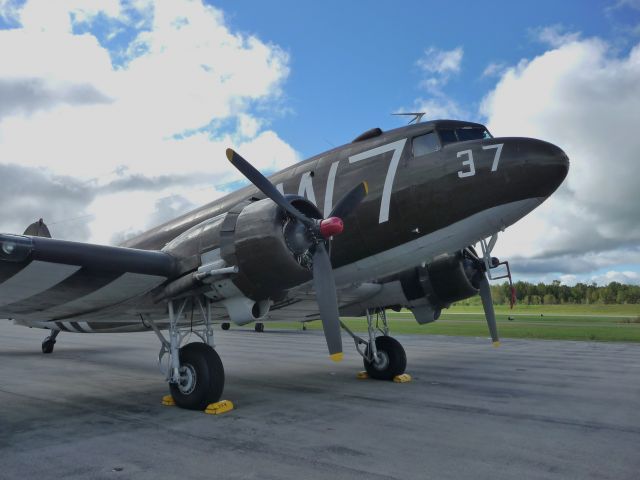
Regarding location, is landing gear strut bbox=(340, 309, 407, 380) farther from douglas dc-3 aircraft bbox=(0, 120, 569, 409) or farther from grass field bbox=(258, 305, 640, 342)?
grass field bbox=(258, 305, 640, 342)

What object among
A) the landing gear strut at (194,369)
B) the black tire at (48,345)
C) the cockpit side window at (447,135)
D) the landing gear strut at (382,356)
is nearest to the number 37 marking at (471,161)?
the cockpit side window at (447,135)

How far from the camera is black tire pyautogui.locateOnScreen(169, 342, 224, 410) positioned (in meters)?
7.90

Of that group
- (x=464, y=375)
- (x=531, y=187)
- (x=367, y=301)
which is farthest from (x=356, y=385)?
(x=531, y=187)

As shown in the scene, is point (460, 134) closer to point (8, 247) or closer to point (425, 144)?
point (425, 144)

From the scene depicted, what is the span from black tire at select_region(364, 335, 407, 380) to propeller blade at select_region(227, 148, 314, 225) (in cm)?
559

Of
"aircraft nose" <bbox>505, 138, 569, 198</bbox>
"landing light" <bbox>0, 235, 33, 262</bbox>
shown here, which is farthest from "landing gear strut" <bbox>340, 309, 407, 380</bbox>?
"landing light" <bbox>0, 235, 33, 262</bbox>

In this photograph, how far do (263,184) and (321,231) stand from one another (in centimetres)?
115

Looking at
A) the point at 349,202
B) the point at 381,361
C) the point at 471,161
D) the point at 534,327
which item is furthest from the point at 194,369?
the point at 534,327

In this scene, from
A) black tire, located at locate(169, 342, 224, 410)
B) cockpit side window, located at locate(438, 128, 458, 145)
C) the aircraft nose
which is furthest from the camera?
cockpit side window, located at locate(438, 128, 458, 145)

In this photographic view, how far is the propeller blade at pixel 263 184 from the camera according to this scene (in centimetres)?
729

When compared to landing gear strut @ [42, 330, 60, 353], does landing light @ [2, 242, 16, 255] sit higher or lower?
higher

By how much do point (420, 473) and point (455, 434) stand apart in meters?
1.81

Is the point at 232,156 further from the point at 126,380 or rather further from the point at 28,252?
the point at 126,380

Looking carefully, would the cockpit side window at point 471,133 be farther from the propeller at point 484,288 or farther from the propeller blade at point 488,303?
the propeller blade at point 488,303
